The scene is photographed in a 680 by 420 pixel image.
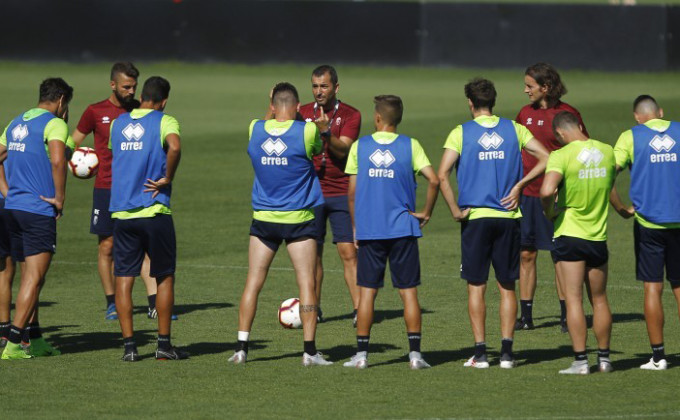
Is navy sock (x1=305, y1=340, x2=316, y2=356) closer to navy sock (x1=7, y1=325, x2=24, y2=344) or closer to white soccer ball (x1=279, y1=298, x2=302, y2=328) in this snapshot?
white soccer ball (x1=279, y1=298, x2=302, y2=328)

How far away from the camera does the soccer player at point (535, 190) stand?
40.2ft

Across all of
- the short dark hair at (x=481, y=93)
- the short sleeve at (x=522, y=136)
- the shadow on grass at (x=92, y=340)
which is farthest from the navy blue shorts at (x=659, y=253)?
the shadow on grass at (x=92, y=340)

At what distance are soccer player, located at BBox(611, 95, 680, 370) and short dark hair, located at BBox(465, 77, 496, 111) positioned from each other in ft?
3.86

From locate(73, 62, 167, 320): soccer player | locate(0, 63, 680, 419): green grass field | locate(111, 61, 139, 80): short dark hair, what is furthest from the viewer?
locate(73, 62, 167, 320): soccer player

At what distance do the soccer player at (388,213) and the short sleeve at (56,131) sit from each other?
2.59 m

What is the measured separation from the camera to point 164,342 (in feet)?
35.3

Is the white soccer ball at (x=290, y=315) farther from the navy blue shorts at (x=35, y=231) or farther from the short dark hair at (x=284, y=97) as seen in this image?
the short dark hair at (x=284, y=97)

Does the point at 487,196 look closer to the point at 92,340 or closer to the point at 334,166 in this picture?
the point at 334,166

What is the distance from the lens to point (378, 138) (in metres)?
10.3

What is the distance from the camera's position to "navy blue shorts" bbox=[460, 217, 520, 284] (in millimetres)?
10391

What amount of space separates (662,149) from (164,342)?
4658 mm

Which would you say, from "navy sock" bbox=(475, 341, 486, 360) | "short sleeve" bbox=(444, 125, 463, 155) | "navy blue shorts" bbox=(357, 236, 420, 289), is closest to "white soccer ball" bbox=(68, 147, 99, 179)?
"navy blue shorts" bbox=(357, 236, 420, 289)

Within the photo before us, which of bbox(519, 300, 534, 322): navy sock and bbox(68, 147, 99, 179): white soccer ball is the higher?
bbox(68, 147, 99, 179): white soccer ball

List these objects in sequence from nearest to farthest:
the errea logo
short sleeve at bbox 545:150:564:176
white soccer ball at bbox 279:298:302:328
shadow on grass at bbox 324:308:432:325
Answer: short sleeve at bbox 545:150:564:176 → the errea logo → white soccer ball at bbox 279:298:302:328 → shadow on grass at bbox 324:308:432:325
